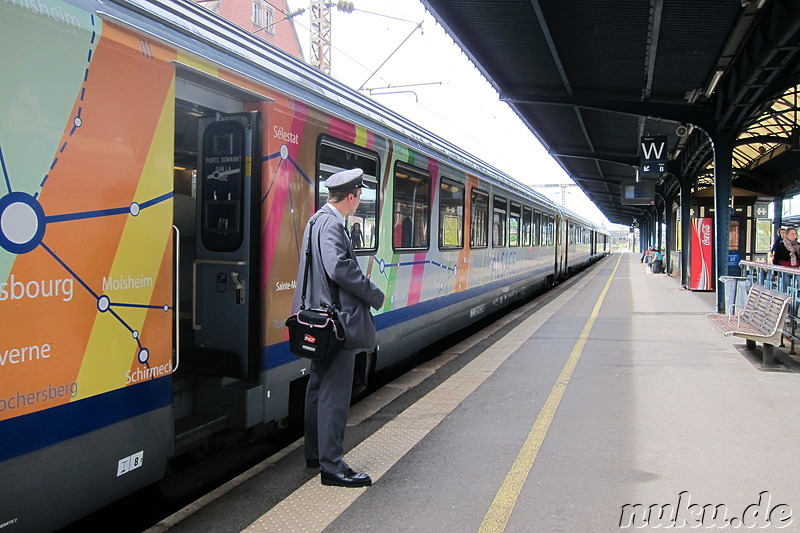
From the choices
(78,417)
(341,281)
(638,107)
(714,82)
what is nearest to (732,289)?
(714,82)

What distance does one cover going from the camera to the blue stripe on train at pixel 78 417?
2.31 meters

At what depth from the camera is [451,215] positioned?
26.1ft

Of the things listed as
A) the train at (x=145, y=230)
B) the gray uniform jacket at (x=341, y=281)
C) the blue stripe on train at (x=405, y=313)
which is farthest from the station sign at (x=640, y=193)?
the gray uniform jacket at (x=341, y=281)

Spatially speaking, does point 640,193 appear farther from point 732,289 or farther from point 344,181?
point 344,181

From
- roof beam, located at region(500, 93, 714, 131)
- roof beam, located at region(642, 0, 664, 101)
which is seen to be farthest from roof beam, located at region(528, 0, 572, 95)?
roof beam, located at region(642, 0, 664, 101)

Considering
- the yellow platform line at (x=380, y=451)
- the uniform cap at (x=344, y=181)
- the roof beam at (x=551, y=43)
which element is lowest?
the yellow platform line at (x=380, y=451)

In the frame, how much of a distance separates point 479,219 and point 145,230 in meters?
7.06

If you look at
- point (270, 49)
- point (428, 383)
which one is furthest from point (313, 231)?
point (428, 383)

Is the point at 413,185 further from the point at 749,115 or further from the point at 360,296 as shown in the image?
the point at 749,115

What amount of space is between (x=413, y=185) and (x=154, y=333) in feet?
13.3

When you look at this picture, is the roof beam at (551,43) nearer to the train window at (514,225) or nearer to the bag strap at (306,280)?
the train window at (514,225)

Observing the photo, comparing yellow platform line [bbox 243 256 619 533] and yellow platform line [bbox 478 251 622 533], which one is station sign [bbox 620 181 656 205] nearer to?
yellow platform line [bbox 243 256 619 533]

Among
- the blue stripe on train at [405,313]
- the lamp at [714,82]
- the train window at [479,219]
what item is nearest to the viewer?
the blue stripe on train at [405,313]

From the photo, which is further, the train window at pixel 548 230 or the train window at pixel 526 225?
the train window at pixel 548 230
